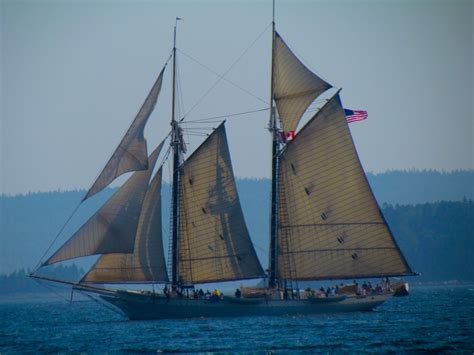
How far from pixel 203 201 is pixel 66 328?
14.4 m

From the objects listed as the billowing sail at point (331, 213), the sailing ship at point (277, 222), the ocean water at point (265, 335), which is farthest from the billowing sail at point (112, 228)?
the billowing sail at point (331, 213)

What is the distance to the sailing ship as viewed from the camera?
249 feet

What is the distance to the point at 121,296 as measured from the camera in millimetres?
79000

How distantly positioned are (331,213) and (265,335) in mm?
15519

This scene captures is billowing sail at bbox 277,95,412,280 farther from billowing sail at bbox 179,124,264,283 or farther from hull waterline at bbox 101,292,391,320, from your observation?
billowing sail at bbox 179,124,264,283

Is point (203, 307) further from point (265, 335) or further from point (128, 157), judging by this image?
point (265, 335)

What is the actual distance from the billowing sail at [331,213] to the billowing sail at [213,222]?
11.5 ft

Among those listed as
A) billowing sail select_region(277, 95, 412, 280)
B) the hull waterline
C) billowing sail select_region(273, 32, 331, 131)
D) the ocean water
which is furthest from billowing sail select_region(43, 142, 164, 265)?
billowing sail select_region(273, 32, 331, 131)

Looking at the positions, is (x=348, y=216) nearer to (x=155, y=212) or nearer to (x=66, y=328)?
(x=155, y=212)

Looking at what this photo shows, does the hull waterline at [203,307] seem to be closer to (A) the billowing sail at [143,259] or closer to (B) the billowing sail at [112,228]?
(A) the billowing sail at [143,259]

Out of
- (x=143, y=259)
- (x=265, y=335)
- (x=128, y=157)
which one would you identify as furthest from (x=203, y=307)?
(x=265, y=335)

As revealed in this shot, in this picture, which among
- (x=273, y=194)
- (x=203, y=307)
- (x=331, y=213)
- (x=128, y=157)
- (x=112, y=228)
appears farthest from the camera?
(x=273, y=194)

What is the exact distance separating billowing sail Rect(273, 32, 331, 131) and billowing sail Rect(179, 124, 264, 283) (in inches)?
196

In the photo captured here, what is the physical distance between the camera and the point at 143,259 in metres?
75.4
